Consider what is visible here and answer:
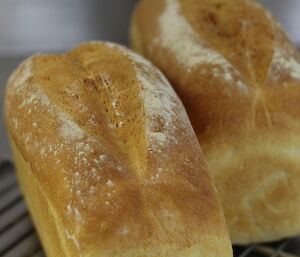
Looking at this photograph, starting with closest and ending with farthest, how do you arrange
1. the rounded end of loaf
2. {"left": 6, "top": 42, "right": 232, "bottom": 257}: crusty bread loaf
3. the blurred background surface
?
1. {"left": 6, "top": 42, "right": 232, "bottom": 257}: crusty bread loaf
2. the rounded end of loaf
3. the blurred background surface

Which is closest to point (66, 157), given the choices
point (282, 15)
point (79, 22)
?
point (79, 22)

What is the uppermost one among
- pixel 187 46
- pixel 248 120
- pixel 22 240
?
pixel 187 46

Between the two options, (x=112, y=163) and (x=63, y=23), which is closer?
(x=112, y=163)

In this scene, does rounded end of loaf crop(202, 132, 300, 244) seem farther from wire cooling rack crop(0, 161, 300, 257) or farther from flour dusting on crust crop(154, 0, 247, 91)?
flour dusting on crust crop(154, 0, 247, 91)

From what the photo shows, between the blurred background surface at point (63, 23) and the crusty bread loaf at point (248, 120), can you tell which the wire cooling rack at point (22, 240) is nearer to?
the crusty bread loaf at point (248, 120)

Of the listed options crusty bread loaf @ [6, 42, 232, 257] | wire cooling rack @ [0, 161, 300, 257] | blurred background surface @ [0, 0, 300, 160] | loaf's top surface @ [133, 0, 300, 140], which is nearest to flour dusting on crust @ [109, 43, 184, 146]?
crusty bread loaf @ [6, 42, 232, 257]

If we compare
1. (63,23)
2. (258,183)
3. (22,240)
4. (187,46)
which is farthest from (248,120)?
(63,23)

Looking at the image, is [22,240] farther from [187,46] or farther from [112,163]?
[187,46]
